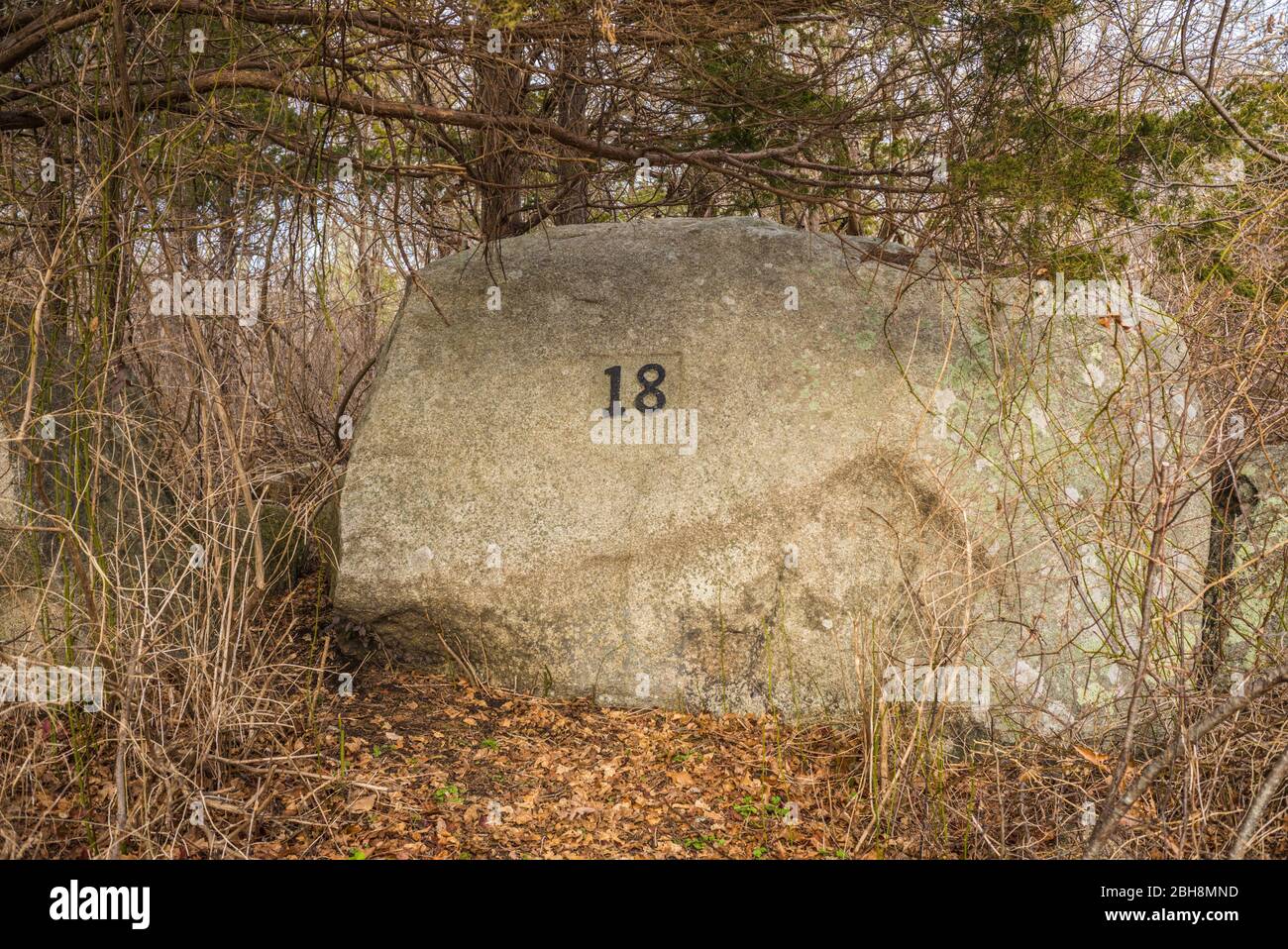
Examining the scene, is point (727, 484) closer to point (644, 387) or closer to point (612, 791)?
point (644, 387)

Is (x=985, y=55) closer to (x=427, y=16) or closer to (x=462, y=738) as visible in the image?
(x=427, y=16)

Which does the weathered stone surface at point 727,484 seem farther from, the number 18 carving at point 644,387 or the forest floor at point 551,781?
the forest floor at point 551,781

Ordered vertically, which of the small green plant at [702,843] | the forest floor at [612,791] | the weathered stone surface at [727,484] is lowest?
the small green plant at [702,843]

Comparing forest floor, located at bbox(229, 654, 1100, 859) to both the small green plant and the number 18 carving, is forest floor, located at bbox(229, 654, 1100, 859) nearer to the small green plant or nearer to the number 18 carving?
the small green plant

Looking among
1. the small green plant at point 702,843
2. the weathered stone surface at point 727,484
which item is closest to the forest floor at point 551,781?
the small green plant at point 702,843

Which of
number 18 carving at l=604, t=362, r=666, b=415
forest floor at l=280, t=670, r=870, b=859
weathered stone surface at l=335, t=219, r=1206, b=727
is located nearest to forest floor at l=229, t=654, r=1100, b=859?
forest floor at l=280, t=670, r=870, b=859

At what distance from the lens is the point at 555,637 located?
4.21 metres

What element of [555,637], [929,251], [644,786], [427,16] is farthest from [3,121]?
[929,251]

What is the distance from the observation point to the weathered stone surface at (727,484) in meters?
4.09

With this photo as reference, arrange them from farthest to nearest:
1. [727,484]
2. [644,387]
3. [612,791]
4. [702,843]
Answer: [644,387]
[727,484]
[612,791]
[702,843]

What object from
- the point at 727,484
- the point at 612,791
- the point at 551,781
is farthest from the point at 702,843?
the point at 727,484

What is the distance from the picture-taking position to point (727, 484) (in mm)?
4238

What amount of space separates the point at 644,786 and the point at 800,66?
3.27 meters
